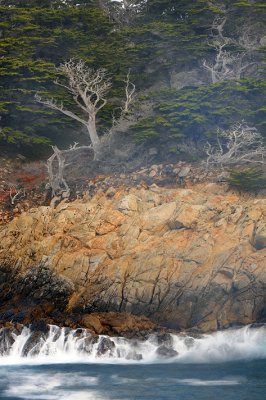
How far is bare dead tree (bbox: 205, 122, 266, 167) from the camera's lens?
104 feet

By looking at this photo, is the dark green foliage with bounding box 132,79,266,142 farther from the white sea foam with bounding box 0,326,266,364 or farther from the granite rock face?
the white sea foam with bounding box 0,326,266,364

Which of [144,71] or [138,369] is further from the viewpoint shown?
[144,71]

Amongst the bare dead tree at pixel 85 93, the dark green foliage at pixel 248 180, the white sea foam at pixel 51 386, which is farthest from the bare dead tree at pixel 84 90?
the white sea foam at pixel 51 386

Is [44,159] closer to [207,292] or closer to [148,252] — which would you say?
[148,252]

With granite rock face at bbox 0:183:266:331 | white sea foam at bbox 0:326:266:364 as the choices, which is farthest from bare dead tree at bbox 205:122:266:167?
white sea foam at bbox 0:326:266:364

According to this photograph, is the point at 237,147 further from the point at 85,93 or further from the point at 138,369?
the point at 138,369

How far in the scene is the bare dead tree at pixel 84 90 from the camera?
3419 centimetres

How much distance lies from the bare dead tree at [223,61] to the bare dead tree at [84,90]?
19.8 ft

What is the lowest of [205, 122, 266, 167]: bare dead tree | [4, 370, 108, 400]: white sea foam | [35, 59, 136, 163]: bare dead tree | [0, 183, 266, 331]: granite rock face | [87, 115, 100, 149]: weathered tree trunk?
[4, 370, 108, 400]: white sea foam

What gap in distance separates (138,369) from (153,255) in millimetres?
5390

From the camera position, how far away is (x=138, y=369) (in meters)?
21.5

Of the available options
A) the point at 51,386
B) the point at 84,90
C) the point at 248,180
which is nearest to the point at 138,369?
the point at 51,386

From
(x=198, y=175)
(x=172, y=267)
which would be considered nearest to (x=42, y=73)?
(x=198, y=175)

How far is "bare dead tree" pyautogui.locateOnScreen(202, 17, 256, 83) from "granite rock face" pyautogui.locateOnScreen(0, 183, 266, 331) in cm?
1011
